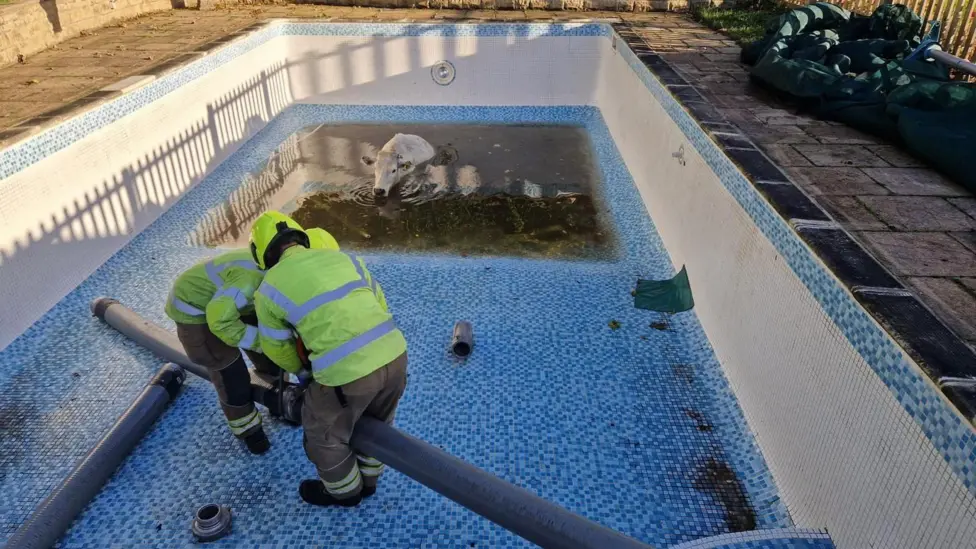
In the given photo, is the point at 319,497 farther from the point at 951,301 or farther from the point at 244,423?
the point at 951,301

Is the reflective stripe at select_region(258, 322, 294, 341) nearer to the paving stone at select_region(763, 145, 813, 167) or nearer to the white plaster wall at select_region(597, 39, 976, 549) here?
the white plaster wall at select_region(597, 39, 976, 549)

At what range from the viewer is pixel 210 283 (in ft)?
10.9

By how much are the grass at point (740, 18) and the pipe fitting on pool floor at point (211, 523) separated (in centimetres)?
895

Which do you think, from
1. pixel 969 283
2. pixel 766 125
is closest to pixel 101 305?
pixel 969 283

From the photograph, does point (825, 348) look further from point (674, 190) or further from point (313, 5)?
point (313, 5)

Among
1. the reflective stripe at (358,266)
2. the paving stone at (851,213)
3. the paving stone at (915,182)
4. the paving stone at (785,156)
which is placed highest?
the reflective stripe at (358,266)

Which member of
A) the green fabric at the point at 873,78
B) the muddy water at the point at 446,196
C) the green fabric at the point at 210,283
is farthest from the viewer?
the muddy water at the point at 446,196

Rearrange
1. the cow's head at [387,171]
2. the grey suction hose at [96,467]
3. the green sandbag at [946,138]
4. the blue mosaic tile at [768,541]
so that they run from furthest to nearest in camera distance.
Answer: the cow's head at [387,171]
the green sandbag at [946,138]
the grey suction hose at [96,467]
the blue mosaic tile at [768,541]

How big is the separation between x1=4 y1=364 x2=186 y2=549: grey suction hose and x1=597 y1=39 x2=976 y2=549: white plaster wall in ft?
12.5

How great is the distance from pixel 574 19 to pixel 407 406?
868cm

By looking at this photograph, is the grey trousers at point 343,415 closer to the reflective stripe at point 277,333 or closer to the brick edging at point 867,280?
the reflective stripe at point 277,333

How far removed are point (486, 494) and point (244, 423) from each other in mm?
1675

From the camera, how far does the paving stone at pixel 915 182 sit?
4.34 m

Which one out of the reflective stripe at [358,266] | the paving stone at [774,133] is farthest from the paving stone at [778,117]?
the reflective stripe at [358,266]
